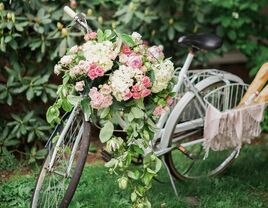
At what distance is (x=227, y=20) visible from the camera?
5.11 metres

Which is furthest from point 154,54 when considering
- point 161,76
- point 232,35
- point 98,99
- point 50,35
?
point 232,35

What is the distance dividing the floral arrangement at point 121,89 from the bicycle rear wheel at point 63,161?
138 mm

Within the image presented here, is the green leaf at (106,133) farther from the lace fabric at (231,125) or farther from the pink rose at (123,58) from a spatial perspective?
the lace fabric at (231,125)

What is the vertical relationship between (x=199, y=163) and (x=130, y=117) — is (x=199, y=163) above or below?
below

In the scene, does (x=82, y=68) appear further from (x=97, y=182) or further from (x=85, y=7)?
(x=85, y=7)

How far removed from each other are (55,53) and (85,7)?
542 millimetres

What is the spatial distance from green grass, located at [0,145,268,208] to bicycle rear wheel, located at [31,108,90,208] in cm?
34

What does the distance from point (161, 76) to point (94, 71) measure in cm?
41

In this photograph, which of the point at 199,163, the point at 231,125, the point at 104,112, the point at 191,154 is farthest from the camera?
the point at 199,163

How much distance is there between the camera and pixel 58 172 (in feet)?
10.6

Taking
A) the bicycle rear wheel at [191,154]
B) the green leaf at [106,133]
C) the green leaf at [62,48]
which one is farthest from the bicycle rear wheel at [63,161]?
the green leaf at [62,48]

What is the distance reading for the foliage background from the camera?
14.3 feet

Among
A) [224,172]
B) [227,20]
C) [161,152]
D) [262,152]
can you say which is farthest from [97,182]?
[227,20]

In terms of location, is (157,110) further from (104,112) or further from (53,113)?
(53,113)
